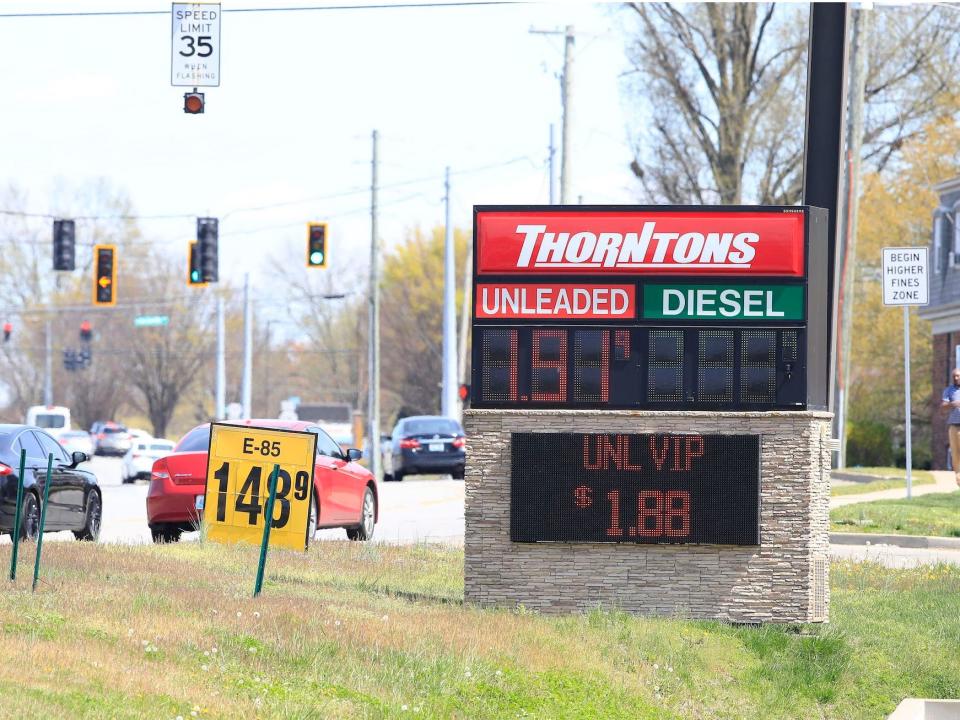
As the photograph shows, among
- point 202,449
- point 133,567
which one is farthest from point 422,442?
point 133,567

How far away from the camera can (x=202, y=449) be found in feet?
65.7

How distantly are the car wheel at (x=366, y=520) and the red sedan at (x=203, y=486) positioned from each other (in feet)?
0.25

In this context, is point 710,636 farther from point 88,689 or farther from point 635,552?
point 88,689

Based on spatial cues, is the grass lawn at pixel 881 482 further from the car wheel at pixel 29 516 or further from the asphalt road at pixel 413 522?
the car wheel at pixel 29 516

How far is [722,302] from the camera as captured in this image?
1321 centimetres

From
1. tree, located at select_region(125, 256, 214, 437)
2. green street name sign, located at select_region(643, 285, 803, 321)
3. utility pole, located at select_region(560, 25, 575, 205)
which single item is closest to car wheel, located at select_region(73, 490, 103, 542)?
green street name sign, located at select_region(643, 285, 803, 321)

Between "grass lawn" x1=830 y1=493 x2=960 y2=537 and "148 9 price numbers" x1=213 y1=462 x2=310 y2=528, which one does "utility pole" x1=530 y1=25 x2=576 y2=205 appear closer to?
"grass lawn" x1=830 y1=493 x2=960 y2=537

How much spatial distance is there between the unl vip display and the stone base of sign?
0.16 metres

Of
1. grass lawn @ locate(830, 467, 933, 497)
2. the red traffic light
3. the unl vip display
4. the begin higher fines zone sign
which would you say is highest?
the red traffic light

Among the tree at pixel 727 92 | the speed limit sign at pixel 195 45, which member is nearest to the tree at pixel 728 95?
the tree at pixel 727 92

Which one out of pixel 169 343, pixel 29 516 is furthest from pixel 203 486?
pixel 169 343

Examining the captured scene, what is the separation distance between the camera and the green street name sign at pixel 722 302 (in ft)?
43.2

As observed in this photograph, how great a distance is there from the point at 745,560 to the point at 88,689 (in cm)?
591

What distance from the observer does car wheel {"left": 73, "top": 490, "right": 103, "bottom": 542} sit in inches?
816
